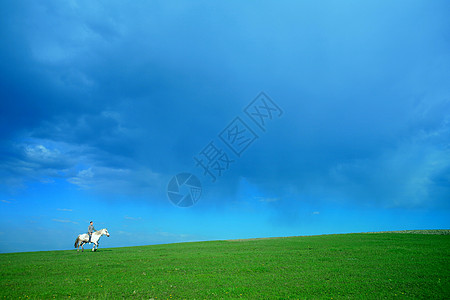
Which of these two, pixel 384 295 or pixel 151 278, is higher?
pixel 151 278

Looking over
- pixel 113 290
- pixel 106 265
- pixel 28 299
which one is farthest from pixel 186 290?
pixel 106 265

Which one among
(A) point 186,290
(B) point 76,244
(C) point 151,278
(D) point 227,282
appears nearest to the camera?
(A) point 186,290

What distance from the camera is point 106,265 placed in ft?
64.0

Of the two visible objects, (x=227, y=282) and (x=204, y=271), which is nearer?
(x=227, y=282)

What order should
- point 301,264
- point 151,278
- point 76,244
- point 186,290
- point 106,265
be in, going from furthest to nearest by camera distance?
point 76,244 < point 106,265 < point 301,264 < point 151,278 < point 186,290

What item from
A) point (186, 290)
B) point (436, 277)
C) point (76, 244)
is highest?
point (76, 244)

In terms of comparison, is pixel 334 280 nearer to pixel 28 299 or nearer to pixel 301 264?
pixel 301 264

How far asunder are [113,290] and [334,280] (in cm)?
1076

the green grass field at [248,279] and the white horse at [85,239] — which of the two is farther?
the white horse at [85,239]

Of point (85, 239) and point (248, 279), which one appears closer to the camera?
point (248, 279)

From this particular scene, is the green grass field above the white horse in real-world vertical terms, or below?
below

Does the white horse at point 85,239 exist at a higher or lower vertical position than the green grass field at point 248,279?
higher

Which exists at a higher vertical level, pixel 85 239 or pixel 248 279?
pixel 85 239

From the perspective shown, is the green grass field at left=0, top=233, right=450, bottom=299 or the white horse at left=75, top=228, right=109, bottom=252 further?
the white horse at left=75, top=228, right=109, bottom=252
